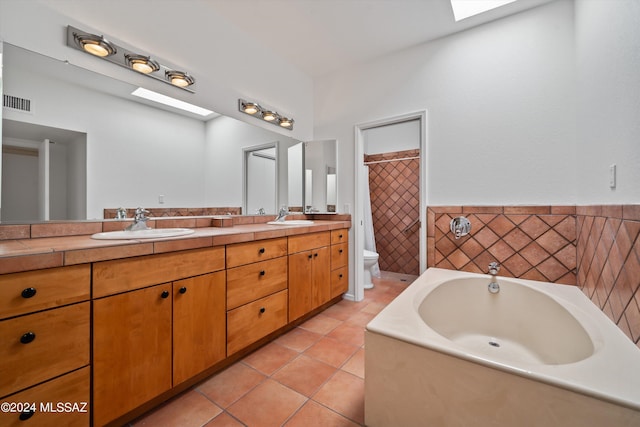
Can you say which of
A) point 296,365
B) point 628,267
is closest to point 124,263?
point 296,365

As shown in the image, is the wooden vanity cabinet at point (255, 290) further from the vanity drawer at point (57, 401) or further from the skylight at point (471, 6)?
the skylight at point (471, 6)

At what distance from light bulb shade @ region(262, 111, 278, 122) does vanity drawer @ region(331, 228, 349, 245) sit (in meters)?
1.31

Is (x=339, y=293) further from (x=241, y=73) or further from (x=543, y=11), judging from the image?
(x=543, y=11)

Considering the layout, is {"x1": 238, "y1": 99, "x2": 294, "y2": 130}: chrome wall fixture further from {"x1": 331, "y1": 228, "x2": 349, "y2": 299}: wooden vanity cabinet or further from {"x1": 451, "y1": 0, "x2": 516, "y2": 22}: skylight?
{"x1": 451, "y1": 0, "x2": 516, "y2": 22}: skylight

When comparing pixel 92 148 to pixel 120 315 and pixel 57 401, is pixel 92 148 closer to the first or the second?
pixel 120 315

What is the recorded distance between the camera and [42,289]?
0.89m

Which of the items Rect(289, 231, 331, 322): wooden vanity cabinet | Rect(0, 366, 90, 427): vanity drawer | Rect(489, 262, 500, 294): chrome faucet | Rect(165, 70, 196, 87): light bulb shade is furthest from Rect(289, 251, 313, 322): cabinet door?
Rect(165, 70, 196, 87): light bulb shade

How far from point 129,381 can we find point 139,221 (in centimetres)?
83

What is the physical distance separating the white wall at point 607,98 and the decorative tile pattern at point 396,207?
76.0 inches

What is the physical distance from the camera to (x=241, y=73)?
226 cm

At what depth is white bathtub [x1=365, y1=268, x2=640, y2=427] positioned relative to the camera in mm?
743

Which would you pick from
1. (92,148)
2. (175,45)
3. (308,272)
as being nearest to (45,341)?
(92,148)

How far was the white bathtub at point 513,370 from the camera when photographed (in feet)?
2.44

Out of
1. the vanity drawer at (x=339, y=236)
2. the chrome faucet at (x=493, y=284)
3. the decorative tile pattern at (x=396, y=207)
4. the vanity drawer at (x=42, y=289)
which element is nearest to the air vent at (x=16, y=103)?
the vanity drawer at (x=42, y=289)
